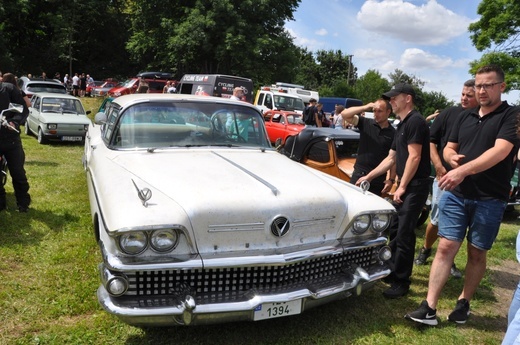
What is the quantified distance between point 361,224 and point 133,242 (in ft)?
6.01

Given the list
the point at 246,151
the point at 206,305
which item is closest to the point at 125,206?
the point at 206,305

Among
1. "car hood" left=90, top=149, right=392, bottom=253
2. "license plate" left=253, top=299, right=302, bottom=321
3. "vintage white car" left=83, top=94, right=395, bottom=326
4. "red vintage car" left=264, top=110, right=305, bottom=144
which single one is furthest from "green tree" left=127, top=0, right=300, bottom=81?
"license plate" left=253, top=299, right=302, bottom=321

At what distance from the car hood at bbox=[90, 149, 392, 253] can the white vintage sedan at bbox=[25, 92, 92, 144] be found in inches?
349

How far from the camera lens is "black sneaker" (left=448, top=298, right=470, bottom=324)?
12.2 ft

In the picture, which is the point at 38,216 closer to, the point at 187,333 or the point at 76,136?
the point at 187,333

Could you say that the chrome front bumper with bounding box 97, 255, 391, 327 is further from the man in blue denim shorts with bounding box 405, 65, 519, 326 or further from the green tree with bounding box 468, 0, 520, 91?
the green tree with bounding box 468, 0, 520, 91

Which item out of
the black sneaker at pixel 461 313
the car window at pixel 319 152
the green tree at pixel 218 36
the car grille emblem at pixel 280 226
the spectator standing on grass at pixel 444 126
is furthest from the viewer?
the green tree at pixel 218 36

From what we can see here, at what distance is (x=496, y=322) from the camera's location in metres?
3.88

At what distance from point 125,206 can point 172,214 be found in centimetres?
36

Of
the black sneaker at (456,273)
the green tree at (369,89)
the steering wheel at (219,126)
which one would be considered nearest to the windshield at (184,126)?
the steering wheel at (219,126)

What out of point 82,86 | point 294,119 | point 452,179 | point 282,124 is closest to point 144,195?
point 452,179

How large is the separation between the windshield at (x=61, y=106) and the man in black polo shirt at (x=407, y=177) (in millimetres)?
11027

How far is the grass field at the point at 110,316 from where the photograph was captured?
3.19m

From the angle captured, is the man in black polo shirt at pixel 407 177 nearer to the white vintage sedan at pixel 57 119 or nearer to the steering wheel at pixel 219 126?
the steering wheel at pixel 219 126
